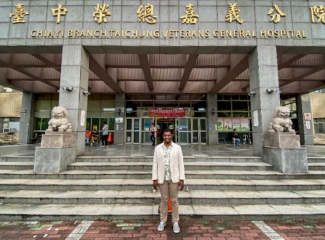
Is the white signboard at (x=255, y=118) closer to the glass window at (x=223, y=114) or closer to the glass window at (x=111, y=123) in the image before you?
the glass window at (x=223, y=114)

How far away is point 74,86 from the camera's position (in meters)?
7.18

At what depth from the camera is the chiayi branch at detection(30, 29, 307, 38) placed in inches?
290

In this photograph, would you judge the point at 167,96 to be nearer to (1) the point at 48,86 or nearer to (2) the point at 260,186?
(1) the point at 48,86

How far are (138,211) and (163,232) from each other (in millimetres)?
864

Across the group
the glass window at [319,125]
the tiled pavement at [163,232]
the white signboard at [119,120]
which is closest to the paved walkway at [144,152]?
the tiled pavement at [163,232]

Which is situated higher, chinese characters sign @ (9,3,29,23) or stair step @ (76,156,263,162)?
chinese characters sign @ (9,3,29,23)

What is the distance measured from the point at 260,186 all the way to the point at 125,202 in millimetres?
3811

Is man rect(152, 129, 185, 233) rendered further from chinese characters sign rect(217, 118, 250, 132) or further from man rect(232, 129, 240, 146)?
chinese characters sign rect(217, 118, 250, 132)

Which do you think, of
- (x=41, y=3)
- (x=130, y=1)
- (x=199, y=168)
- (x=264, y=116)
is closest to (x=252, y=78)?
(x=264, y=116)

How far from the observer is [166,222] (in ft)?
11.7

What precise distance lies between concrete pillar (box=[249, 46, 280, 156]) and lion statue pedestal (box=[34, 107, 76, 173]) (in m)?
7.51

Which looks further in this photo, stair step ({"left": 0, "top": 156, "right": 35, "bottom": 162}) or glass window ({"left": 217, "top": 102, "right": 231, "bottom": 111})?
glass window ({"left": 217, "top": 102, "right": 231, "bottom": 111})

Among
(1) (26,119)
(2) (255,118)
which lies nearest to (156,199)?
(2) (255,118)

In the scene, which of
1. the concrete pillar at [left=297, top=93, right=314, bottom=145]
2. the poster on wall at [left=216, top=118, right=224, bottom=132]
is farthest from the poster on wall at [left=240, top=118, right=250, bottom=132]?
the concrete pillar at [left=297, top=93, right=314, bottom=145]
